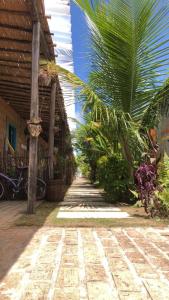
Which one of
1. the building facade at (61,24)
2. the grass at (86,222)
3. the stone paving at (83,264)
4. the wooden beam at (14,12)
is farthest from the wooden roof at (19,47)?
the building facade at (61,24)

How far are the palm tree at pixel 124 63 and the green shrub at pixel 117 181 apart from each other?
1.27ft

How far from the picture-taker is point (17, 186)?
33.0ft

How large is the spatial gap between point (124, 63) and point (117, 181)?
9.17 ft

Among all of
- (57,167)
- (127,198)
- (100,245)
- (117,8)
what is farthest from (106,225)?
(57,167)

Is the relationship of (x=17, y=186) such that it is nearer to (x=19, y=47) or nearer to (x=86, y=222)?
(x=19, y=47)

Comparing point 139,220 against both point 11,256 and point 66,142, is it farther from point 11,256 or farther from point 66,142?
point 66,142

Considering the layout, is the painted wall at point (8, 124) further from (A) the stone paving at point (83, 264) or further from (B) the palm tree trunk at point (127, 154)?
(A) the stone paving at point (83, 264)

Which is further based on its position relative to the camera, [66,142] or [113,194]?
[66,142]

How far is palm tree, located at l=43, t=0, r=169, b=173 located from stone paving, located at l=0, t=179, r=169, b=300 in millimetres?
3929

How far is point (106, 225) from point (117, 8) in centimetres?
504

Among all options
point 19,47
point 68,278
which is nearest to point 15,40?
point 19,47

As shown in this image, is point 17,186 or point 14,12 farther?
point 17,186

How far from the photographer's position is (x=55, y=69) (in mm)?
8578

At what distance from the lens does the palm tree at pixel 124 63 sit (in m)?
8.60
